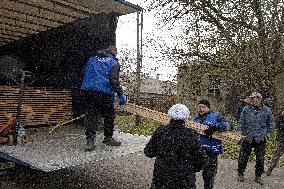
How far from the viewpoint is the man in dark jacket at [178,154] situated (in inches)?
154

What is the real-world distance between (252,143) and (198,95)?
60.5 feet

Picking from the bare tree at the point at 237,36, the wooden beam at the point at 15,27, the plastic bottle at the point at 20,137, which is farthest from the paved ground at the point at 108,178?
the bare tree at the point at 237,36

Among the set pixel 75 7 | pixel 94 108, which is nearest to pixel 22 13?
pixel 75 7

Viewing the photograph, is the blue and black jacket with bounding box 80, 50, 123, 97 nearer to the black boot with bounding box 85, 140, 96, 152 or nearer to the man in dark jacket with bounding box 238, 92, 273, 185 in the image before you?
the black boot with bounding box 85, 140, 96, 152

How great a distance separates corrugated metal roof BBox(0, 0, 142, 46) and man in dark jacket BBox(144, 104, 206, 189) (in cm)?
306

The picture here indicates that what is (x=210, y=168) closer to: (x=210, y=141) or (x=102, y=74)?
(x=210, y=141)

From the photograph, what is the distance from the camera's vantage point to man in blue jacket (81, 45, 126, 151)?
5.70m

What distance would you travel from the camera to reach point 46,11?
7.05 m

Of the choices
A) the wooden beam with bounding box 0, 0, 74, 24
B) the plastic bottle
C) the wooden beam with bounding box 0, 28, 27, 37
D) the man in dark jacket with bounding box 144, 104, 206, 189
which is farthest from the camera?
the wooden beam with bounding box 0, 28, 27, 37

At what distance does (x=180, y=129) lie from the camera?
3957mm

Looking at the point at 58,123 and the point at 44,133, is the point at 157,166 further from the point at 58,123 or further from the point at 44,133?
the point at 58,123

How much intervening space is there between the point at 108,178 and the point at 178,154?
4.06m

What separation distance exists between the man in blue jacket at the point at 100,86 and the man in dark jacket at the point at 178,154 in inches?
74.8

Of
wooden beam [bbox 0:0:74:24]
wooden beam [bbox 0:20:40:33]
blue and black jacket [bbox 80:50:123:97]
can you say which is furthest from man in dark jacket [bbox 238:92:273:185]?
wooden beam [bbox 0:20:40:33]
